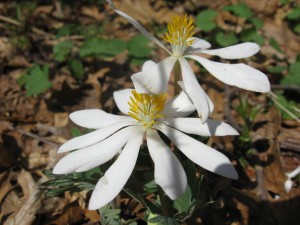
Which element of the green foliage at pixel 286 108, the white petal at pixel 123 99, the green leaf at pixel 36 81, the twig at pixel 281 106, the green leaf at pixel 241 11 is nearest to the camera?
the white petal at pixel 123 99

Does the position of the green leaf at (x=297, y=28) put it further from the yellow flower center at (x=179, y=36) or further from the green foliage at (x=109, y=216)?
the green foliage at (x=109, y=216)

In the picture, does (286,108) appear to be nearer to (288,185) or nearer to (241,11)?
(288,185)

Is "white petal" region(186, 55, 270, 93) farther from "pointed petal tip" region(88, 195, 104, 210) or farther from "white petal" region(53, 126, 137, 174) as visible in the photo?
"pointed petal tip" region(88, 195, 104, 210)

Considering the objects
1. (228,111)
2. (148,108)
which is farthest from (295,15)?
(148,108)

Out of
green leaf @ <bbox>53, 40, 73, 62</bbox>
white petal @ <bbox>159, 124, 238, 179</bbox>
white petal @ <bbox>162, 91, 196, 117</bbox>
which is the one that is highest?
green leaf @ <bbox>53, 40, 73, 62</bbox>

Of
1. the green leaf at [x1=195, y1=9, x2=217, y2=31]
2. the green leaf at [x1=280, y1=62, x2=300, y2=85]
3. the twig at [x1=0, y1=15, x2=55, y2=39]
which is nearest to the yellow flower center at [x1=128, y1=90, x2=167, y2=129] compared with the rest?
the green leaf at [x1=280, y1=62, x2=300, y2=85]

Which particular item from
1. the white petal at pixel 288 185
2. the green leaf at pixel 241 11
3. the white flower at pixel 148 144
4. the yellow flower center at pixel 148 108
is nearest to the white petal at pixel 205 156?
the white flower at pixel 148 144

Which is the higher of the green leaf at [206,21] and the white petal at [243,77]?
the green leaf at [206,21]
